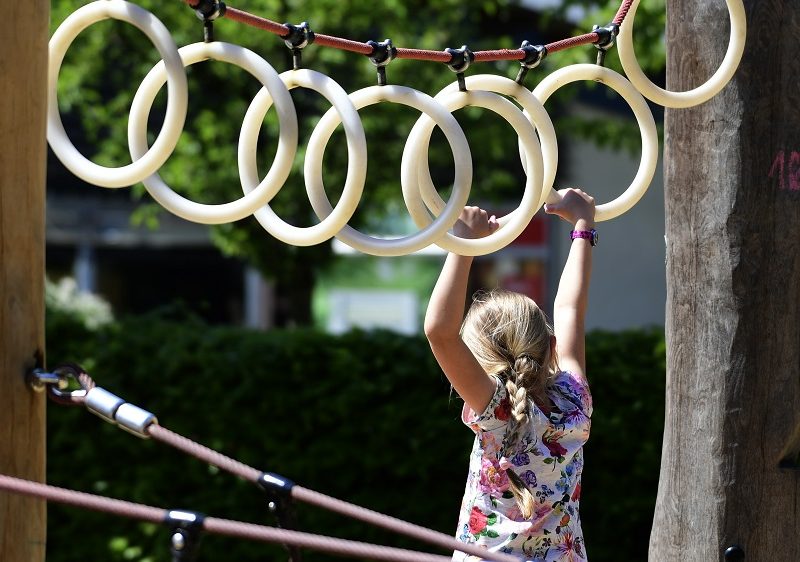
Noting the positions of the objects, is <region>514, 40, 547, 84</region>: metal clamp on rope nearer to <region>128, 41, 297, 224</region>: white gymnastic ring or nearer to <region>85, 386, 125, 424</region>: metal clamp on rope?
<region>128, 41, 297, 224</region>: white gymnastic ring

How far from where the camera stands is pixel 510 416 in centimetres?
223

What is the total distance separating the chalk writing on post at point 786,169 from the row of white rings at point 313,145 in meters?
→ 0.51

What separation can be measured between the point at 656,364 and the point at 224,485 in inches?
80.8

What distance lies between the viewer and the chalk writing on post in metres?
2.52

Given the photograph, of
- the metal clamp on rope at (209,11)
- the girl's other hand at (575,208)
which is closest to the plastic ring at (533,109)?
A: the girl's other hand at (575,208)

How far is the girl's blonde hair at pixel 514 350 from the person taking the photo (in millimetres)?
2219

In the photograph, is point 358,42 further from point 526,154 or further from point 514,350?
point 514,350

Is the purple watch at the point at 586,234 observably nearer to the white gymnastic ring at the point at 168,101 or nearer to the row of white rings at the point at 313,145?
the row of white rings at the point at 313,145

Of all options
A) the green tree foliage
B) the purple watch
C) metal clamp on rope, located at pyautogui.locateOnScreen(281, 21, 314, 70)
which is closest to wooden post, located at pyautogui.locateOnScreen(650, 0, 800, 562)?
the purple watch

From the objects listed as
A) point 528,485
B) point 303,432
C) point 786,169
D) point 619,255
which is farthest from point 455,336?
point 619,255

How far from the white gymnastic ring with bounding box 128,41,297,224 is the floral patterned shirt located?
67 centimetres

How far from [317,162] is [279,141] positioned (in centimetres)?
18

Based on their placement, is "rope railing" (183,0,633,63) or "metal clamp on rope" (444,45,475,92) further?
"metal clamp on rope" (444,45,475,92)

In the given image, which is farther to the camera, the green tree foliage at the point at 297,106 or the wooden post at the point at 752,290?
the green tree foliage at the point at 297,106
